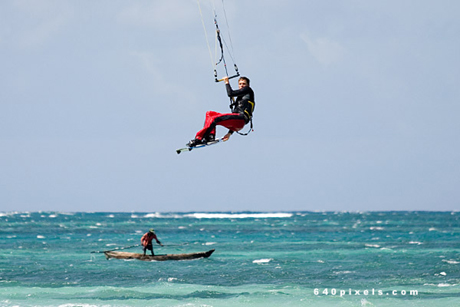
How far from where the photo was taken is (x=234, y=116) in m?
15.8

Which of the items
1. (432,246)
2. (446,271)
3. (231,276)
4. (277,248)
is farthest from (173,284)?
(432,246)

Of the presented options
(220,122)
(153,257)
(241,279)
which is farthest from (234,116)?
(153,257)

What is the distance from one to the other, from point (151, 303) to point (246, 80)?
11132mm

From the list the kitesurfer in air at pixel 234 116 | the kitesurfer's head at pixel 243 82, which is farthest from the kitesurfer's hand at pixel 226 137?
the kitesurfer's head at pixel 243 82

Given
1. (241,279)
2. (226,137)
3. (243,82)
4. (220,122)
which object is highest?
(243,82)

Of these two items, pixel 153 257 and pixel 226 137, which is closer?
pixel 226 137

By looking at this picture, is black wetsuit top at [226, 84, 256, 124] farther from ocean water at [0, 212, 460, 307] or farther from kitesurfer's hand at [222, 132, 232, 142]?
ocean water at [0, 212, 460, 307]

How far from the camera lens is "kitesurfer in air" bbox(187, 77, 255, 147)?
51.5 ft

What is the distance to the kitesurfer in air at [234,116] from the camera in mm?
15688

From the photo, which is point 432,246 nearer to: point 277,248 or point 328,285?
point 277,248

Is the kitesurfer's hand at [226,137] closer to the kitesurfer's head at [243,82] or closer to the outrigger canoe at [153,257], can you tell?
the kitesurfer's head at [243,82]

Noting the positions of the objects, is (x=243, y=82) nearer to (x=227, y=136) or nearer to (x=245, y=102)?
(x=245, y=102)

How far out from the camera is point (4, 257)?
1603 inches

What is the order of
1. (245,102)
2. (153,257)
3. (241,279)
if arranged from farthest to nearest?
(153,257) → (241,279) → (245,102)
